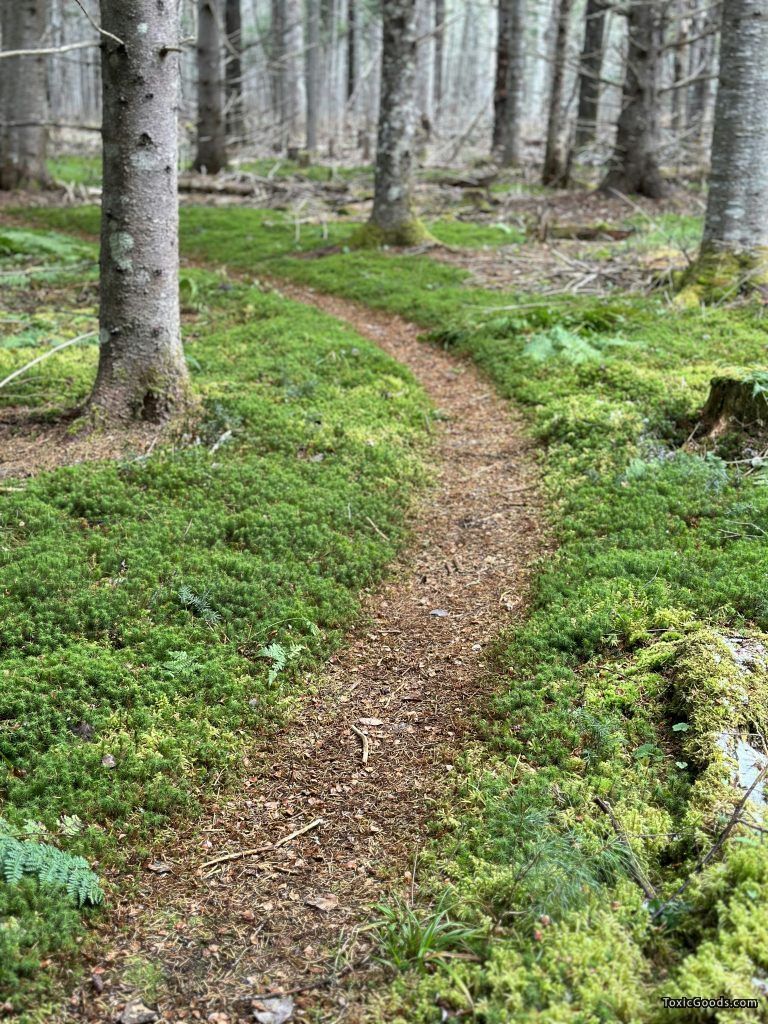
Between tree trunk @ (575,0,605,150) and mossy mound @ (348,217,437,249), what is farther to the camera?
tree trunk @ (575,0,605,150)

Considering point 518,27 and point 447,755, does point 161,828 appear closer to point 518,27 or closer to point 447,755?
point 447,755

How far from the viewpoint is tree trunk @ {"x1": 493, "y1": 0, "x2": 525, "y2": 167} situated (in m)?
23.6

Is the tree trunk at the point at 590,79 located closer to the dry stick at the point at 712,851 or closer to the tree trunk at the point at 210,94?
the tree trunk at the point at 210,94

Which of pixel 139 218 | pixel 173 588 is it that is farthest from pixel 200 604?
pixel 139 218

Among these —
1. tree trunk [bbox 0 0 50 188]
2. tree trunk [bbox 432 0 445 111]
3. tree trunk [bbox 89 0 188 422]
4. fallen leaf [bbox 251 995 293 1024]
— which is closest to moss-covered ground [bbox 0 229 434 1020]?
tree trunk [bbox 89 0 188 422]

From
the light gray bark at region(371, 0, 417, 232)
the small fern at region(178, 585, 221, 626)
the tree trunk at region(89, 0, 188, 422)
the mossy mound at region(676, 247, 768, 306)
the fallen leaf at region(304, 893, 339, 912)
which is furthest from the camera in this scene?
the light gray bark at region(371, 0, 417, 232)

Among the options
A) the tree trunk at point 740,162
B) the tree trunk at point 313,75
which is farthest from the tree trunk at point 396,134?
the tree trunk at point 313,75

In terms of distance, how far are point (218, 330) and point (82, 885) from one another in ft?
24.5

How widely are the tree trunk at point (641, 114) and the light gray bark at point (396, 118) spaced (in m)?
5.33

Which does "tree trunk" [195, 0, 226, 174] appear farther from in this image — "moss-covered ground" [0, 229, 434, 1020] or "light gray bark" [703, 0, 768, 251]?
"moss-covered ground" [0, 229, 434, 1020]

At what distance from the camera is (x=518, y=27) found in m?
23.9

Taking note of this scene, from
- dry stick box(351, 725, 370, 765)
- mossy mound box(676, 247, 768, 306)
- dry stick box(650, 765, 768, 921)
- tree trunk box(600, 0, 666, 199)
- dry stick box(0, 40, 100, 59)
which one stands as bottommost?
dry stick box(351, 725, 370, 765)

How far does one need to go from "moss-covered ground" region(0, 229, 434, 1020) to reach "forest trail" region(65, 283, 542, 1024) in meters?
0.19

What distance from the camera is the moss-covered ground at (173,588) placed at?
12.3 feet
